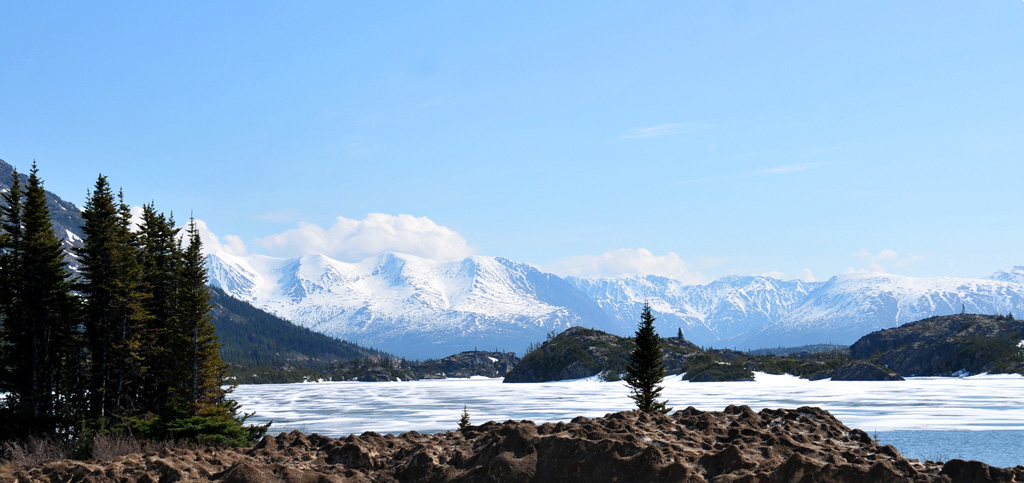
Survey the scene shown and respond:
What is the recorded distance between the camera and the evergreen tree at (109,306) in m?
52.3

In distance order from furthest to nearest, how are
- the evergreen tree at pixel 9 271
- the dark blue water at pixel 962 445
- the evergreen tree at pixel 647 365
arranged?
the evergreen tree at pixel 647 365
the evergreen tree at pixel 9 271
the dark blue water at pixel 962 445

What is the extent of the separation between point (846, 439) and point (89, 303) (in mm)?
49626

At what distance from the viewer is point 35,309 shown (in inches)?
1978

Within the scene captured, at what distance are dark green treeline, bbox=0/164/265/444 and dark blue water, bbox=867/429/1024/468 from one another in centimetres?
4646

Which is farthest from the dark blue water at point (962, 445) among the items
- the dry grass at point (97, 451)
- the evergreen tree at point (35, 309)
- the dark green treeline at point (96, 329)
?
the evergreen tree at point (35, 309)

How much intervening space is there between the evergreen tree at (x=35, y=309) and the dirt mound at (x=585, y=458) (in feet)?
99.9

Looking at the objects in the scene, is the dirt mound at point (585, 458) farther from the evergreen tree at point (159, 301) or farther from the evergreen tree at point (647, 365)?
the evergreen tree at point (647, 365)

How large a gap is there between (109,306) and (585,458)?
1674 inches

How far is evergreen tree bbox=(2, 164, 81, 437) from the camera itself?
163ft

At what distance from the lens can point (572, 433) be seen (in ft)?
80.2

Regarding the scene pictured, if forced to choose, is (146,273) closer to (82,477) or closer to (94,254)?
(94,254)

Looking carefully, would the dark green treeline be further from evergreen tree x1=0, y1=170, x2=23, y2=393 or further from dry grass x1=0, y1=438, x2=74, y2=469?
dry grass x1=0, y1=438, x2=74, y2=469

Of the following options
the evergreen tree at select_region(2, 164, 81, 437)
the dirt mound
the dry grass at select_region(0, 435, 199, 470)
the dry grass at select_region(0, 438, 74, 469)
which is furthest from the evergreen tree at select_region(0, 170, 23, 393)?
the dirt mound

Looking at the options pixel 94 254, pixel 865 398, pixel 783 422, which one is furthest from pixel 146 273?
pixel 865 398
